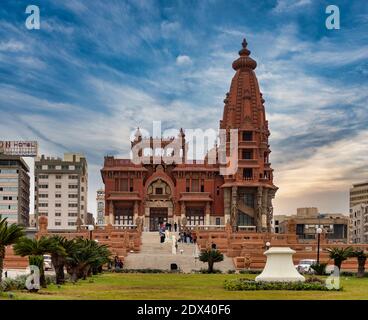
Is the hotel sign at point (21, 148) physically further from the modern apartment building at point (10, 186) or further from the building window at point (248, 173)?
the building window at point (248, 173)

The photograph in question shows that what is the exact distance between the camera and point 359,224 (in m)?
146

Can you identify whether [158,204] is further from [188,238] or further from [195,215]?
[188,238]

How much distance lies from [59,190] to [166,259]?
85490 millimetres

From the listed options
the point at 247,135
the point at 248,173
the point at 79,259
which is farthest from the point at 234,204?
the point at 79,259

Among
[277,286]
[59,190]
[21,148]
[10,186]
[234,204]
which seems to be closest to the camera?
[277,286]

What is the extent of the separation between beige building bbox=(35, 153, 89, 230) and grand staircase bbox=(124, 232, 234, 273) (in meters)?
72.8

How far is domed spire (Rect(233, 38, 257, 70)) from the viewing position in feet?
303

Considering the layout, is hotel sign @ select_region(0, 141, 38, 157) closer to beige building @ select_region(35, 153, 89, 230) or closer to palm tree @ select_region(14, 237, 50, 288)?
beige building @ select_region(35, 153, 89, 230)

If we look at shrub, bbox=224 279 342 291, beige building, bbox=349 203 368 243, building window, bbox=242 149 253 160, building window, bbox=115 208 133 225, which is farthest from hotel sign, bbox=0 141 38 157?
shrub, bbox=224 279 342 291

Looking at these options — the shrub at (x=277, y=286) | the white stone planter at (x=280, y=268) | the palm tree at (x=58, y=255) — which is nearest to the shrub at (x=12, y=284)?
the palm tree at (x=58, y=255)

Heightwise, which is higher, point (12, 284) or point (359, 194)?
point (359, 194)

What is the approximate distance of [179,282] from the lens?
127 feet

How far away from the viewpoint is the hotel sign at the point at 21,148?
436ft

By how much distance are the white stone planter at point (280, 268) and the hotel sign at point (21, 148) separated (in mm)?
101922
